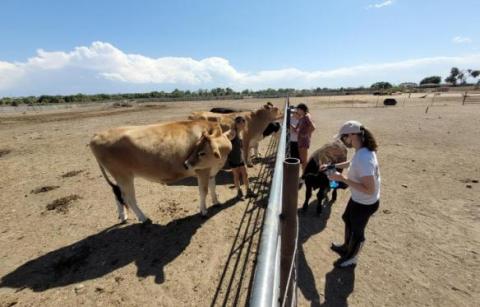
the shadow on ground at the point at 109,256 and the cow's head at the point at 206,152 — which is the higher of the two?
the cow's head at the point at 206,152

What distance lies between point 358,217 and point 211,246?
2372 millimetres

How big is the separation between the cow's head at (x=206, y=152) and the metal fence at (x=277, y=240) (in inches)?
102

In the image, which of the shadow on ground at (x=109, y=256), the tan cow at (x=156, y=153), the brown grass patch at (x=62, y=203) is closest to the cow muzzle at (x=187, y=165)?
the tan cow at (x=156, y=153)

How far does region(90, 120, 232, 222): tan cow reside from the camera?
176 inches

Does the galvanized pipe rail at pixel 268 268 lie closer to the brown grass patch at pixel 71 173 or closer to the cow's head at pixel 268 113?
the cow's head at pixel 268 113

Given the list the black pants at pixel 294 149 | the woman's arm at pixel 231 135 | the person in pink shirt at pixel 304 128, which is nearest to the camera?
the woman's arm at pixel 231 135

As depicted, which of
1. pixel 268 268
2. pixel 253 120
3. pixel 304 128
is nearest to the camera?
pixel 268 268

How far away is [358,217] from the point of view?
3.44 m

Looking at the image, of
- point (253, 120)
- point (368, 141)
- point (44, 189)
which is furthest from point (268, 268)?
point (44, 189)

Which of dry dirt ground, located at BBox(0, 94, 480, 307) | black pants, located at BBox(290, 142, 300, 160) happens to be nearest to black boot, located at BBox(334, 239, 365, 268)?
dry dirt ground, located at BBox(0, 94, 480, 307)

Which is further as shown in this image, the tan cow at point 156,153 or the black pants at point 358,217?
the tan cow at point 156,153

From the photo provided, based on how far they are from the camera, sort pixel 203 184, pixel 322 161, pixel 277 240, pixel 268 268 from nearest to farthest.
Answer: pixel 268 268, pixel 277 240, pixel 322 161, pixel 203 184

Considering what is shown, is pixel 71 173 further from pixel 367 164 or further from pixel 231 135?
pixel 367 164

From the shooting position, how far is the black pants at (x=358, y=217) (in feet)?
11.0
